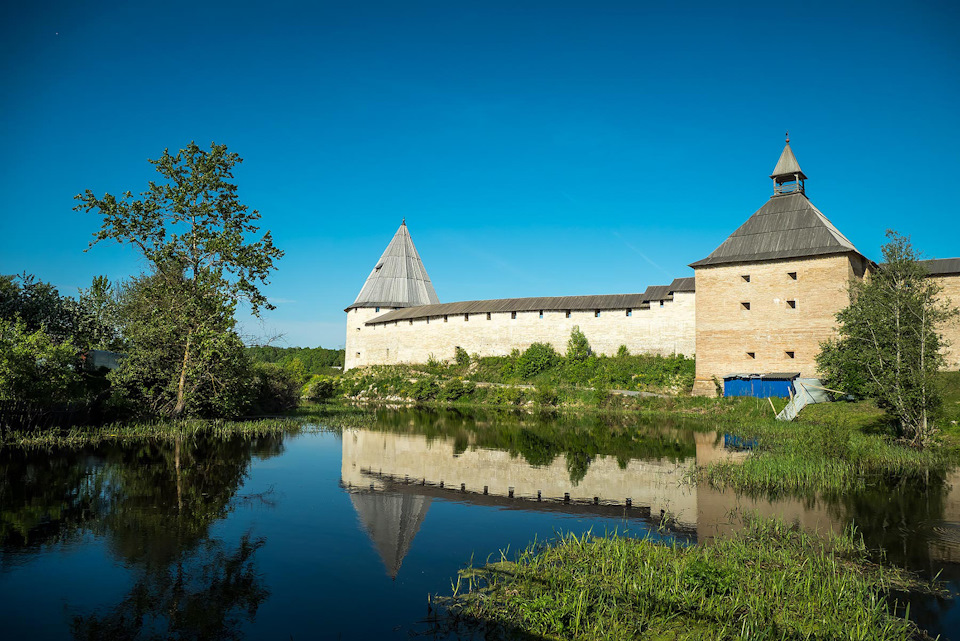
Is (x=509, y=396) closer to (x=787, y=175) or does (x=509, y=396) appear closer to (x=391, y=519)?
(x=787, y=175)

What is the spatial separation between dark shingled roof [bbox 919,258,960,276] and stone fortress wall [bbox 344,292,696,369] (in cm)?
859

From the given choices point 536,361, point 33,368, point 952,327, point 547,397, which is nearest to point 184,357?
point 33,368

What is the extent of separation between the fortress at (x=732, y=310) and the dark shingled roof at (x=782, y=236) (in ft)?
0.13

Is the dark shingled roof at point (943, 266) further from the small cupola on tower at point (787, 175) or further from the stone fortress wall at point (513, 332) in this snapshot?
the stone fortress wall at point (513, 332)

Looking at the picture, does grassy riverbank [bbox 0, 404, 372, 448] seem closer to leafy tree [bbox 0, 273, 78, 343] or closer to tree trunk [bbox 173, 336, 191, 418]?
tree trunk [bbox 173, 336, 191, 418]

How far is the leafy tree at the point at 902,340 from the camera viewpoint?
36.0 ft

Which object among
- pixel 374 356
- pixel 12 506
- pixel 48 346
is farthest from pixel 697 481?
pixel 374 356

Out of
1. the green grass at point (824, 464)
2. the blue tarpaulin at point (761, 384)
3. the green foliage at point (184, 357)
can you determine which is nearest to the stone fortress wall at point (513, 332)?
the blue tarpaulin at point (761, 384)

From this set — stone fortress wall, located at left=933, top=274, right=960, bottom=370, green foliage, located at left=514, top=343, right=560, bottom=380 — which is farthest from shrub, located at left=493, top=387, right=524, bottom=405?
stone fortress wall, located at left=933, top=274, right=960, bottom=370

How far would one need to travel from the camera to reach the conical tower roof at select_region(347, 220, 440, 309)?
36594 millimetres

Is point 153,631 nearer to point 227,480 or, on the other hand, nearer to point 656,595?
point 656,595

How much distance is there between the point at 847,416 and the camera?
1498 centimetres

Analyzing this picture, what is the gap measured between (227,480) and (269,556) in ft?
11.8

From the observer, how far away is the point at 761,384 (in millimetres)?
20469
